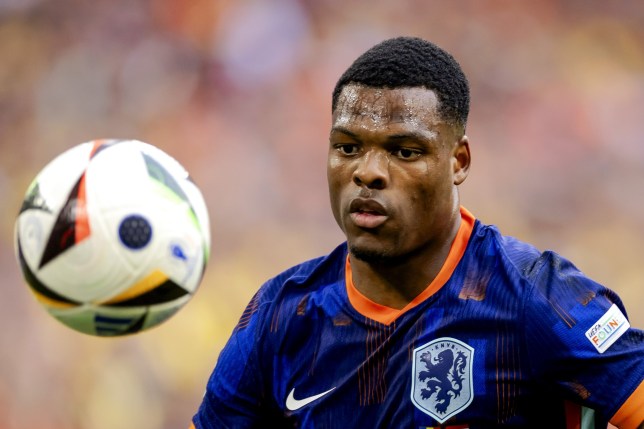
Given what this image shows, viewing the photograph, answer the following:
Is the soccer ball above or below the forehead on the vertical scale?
below

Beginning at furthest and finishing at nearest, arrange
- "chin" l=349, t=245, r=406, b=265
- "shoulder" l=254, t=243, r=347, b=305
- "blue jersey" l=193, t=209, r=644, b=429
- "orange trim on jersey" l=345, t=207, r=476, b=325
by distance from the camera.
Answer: "shoulder" l=254, t=243, r=347, b=305, "orange trim on jersey" l=345, t=207, r=476, b=325, "chin" l=349, t=245, r=406, b=265, "blue jersey" l=193, t=209, r=644, b=429

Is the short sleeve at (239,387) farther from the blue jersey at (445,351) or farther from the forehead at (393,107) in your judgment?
the forehead at (393,107)

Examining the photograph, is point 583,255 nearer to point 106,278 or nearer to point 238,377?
point 238,377

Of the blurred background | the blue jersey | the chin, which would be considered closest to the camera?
the blue jersey

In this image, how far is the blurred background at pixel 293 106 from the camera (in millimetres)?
7363


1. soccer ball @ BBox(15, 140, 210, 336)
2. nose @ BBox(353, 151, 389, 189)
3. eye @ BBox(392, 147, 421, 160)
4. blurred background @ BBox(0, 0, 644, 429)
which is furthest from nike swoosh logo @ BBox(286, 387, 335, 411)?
blurred background @ BBox(0, 0, 644, 429)

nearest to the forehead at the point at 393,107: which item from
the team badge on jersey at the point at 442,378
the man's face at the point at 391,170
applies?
the man's face at the point at 391,170

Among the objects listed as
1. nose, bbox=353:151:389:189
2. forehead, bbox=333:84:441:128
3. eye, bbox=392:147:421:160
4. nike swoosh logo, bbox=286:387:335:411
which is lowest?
nike swoosh logo, bbox=286:387:335:411

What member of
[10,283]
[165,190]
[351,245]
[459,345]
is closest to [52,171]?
[165,190]

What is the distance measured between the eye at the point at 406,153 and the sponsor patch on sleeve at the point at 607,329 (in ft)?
2.68

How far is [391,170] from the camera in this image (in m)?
3.40

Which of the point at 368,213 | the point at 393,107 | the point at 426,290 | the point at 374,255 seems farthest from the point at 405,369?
the point at 393,107

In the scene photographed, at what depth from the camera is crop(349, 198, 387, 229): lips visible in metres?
3.39

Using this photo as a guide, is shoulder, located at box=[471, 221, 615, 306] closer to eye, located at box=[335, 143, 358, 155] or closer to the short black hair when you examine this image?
the short black hair
